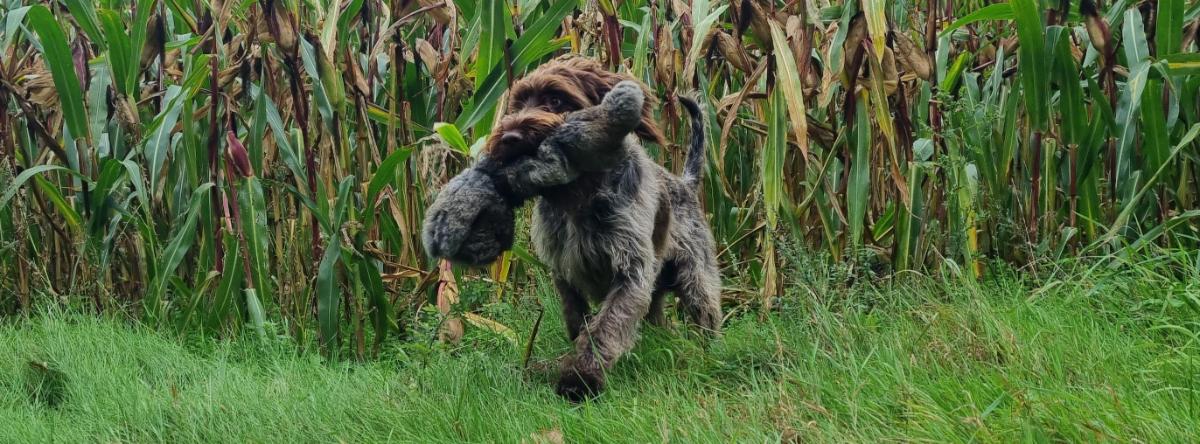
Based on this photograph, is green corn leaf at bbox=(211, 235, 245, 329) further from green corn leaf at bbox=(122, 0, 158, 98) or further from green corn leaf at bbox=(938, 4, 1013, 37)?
green corn leaf at bbox=(938, 4, 1013, 37)

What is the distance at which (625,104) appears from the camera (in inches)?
151

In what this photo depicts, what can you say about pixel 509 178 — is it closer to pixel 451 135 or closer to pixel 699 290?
pixel 451 135

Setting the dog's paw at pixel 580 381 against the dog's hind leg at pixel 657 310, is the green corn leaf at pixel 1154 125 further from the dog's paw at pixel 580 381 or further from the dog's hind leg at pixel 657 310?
the dog's paw at pixel 580 381

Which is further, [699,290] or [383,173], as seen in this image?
[383,173]

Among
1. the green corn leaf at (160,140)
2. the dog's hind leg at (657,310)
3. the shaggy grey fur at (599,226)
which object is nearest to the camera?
the shaggy grey fur at (599,226)

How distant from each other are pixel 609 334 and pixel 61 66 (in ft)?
10.8

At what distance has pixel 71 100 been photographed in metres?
5.58

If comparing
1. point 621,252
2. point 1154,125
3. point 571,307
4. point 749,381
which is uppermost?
point 1154,125

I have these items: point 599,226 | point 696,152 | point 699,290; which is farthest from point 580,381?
point 696,152

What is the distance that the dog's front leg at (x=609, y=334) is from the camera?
4.03 meters

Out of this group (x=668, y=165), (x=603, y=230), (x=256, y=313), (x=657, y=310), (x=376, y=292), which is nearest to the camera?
(x=603, y=230)

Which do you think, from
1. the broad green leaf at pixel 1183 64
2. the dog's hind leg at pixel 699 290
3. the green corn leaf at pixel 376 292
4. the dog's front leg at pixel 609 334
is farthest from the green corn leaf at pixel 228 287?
the broad green leaf at pixel 1183 64

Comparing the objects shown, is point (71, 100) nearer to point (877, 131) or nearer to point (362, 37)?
point (362, 37)

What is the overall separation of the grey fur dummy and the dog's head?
0.14 feet
